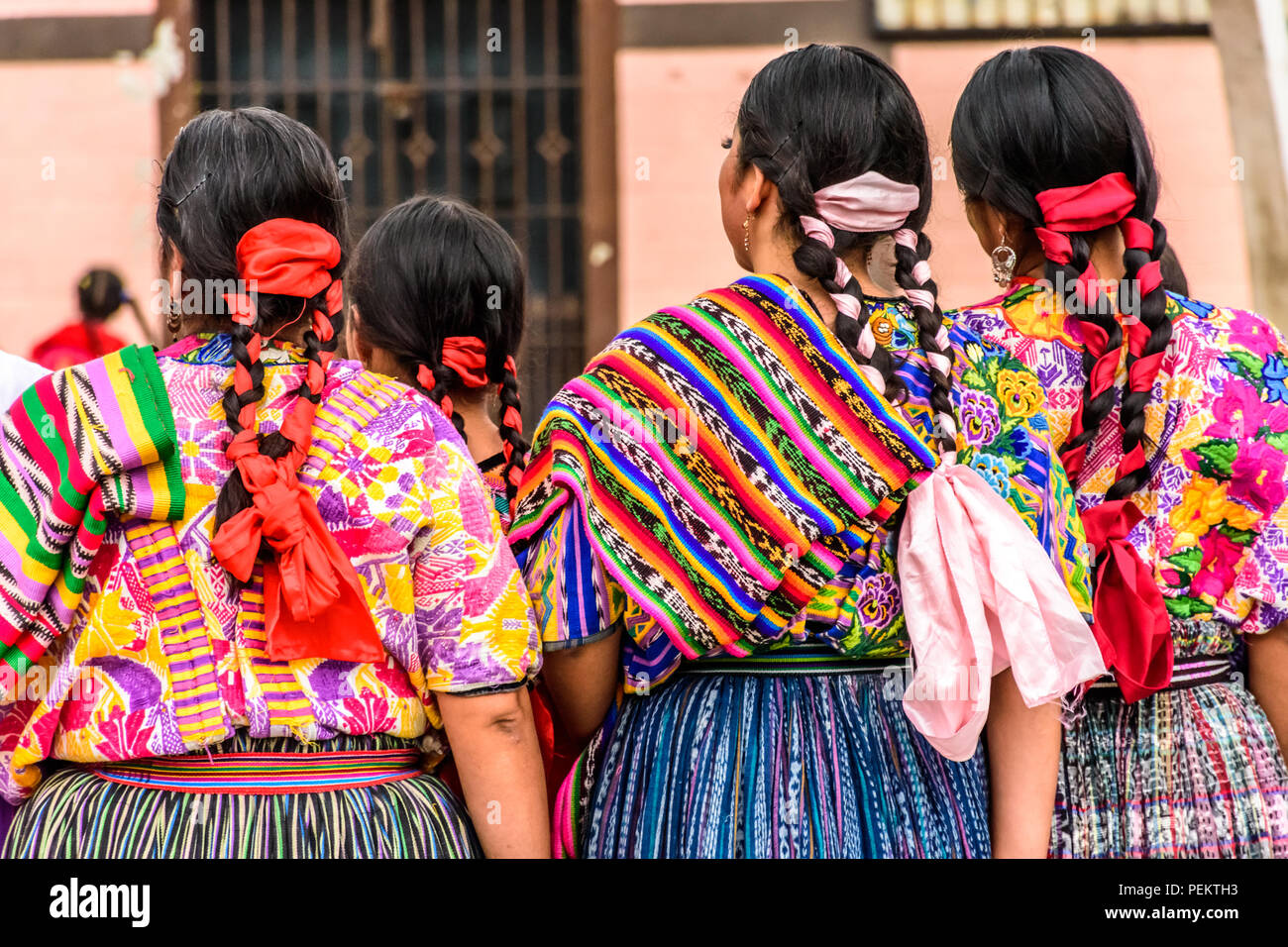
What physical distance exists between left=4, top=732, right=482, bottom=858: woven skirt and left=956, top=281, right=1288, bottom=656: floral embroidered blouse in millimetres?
1072

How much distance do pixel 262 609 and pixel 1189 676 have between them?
1340 millimetres

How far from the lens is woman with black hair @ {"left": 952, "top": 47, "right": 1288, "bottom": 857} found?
1933 millimetres

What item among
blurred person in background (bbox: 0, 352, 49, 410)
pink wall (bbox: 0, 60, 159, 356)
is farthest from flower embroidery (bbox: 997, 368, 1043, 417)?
pink wall (bbox: 0, 60, 159, 356)

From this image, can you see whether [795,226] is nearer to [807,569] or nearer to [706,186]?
[807,569]

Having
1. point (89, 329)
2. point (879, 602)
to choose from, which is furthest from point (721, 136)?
point (879, 602)

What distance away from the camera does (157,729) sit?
1.67 m

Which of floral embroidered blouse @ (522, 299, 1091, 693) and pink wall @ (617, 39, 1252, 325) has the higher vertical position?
pink wall @ (617, 39, 1252, 325)

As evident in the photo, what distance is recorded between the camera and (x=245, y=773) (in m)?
1.71

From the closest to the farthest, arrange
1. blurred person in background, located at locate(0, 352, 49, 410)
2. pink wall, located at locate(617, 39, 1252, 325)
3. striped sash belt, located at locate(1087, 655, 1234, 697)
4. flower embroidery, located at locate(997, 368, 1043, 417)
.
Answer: flower embroidery, located at locate(997, 368, 1043, 417)
striped sash belt, located at locate(1087, 655, 1234, 697)
blurred person in background, located at locate(0, 352, 49, 410)
pink wall, located at locate(617, 39, 1252, 325)

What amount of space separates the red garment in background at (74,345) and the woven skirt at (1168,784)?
4.00m

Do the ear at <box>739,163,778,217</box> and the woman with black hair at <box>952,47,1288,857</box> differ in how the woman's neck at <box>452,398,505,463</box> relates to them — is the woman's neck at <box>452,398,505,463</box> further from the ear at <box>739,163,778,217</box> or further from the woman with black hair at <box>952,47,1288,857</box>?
the woman with black hair at <box>952,47,1288,857</box>
